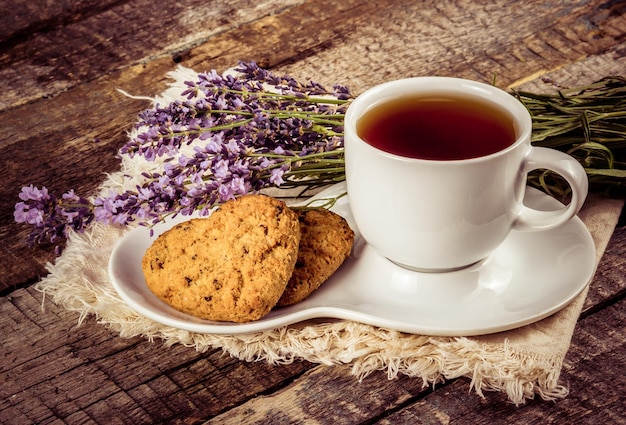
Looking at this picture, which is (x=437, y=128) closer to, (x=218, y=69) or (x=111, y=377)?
(x=111, y=377)

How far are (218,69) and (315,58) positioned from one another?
23 cm

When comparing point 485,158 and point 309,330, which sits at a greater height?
point 485,158

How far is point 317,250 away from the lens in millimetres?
1051

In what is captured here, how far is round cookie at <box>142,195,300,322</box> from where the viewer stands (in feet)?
3.16

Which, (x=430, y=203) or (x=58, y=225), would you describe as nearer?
(x=430, y=203)

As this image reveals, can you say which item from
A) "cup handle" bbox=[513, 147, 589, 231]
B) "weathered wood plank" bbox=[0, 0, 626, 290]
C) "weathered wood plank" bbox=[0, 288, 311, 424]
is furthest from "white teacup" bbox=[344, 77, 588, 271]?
"weathered wood plank" bbox=[0, 0, 626, 290]

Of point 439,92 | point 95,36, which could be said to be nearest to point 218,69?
point 95,36

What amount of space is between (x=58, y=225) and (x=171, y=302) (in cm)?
24

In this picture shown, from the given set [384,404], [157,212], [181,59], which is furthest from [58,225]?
[181,59]

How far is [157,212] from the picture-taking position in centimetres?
111

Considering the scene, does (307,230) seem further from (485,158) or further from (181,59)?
(181,59)

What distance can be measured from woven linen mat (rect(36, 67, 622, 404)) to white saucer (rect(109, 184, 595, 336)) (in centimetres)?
2

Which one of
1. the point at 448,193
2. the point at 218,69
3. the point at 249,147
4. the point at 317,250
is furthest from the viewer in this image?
the point at 218,69

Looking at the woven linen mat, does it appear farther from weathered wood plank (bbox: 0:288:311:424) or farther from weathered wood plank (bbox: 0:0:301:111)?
weathered wood plank (bbox: 0:0:301:111)
